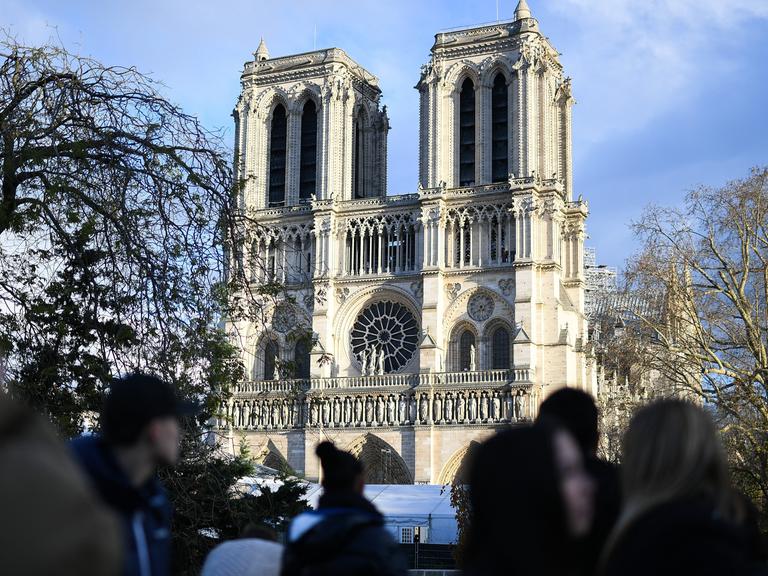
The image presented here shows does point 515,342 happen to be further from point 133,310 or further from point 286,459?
point 133,310

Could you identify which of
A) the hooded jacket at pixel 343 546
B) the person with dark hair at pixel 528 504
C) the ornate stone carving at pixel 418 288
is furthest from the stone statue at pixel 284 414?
the person with dark hair at pixel 528 504

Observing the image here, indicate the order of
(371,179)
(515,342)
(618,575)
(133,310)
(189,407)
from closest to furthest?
(618,575) → (189,407) → (133,310) → (515,342) → (371,179)

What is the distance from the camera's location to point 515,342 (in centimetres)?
4338

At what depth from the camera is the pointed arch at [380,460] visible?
147 ft

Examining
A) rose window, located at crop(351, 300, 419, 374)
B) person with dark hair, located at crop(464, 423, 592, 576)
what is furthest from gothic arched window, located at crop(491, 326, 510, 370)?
person with dark hair, located at crop(464, 423, 592, 576)

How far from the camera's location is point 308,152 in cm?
5047

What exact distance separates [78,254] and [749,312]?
17.0 meters

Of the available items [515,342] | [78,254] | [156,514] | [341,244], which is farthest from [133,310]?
[341,244]

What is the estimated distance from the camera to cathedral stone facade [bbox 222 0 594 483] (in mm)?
44125

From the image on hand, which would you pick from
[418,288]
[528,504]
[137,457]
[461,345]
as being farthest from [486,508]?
[418,288]

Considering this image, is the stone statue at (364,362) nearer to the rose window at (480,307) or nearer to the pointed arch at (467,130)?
A: the rose window at (480,307)

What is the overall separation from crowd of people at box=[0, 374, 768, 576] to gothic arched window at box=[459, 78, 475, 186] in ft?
142

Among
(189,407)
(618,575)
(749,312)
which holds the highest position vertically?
(749,312)

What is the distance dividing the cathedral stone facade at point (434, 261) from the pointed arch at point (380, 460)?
0.07 meters
